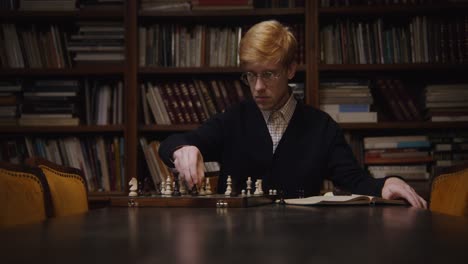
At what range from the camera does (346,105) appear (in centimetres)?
296

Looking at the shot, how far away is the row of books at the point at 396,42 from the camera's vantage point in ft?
9.67

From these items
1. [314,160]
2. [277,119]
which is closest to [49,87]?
[277,119]

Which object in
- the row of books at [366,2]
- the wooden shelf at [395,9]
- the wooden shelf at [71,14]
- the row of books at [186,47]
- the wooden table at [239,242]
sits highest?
the row of books at [366,2]

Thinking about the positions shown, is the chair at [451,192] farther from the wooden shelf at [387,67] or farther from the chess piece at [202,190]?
the wooden shelf at [387,67]

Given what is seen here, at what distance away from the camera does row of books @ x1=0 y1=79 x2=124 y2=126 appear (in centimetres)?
302


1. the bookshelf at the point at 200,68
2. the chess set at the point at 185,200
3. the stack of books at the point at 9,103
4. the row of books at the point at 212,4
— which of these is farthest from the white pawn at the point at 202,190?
the stack of books at the point at 9,103

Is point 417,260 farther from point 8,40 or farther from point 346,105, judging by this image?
point 8,40

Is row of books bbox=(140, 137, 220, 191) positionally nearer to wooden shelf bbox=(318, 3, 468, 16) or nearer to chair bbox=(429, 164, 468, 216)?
wooden shelf bbox=(318, 3, 468, 16)

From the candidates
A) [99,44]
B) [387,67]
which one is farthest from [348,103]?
[99,44]

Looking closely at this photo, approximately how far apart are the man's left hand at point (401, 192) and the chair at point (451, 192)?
81 mm

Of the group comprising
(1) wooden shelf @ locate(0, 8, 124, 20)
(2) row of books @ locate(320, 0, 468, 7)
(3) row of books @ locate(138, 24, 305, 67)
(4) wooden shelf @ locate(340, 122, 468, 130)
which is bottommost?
(4) wooden shelf @ locate(340, 122, 468, 130)

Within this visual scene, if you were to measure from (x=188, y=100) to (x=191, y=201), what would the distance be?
1.79 m

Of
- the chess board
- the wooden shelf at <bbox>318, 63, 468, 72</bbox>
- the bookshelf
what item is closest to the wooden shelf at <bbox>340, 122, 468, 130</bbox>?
the bookshelf

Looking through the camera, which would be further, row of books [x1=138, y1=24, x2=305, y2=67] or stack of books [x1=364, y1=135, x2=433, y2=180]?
row of books [x1=138, y1=24, x2=305, y2=67]
